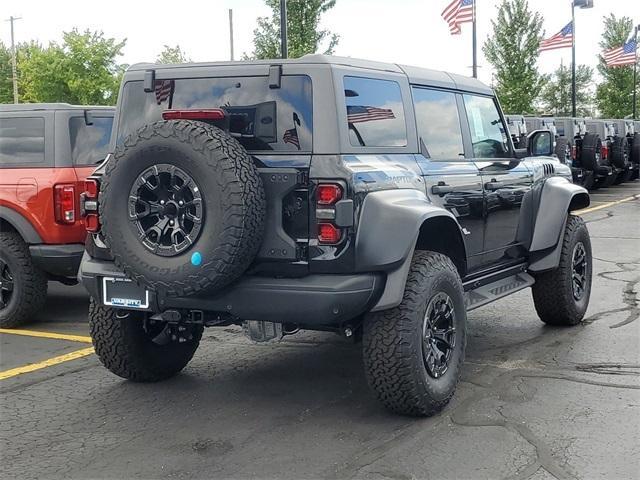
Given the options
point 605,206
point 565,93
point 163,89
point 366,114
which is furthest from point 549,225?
point 565,93

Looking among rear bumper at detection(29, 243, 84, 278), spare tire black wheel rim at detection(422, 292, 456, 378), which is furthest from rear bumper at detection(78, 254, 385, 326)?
rear bumper at detection(29, 243, 84, 278)

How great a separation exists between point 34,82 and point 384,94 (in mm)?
34517

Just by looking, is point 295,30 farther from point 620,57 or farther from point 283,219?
point 283,219

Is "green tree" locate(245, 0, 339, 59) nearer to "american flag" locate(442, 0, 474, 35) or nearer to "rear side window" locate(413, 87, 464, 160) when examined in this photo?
"american flag" locate(442, 0, 474, 35)

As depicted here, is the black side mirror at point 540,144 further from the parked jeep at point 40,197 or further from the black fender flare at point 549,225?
the parked jeep at point 40,197

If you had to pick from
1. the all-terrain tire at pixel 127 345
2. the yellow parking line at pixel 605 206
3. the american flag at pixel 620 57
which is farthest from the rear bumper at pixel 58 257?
the american flag at pixel 620 57

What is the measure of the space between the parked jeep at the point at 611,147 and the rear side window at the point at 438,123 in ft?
57.5

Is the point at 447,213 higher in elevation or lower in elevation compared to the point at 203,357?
higher

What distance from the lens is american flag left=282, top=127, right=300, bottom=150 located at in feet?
13.9

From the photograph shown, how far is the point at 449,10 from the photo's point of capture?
23172mm

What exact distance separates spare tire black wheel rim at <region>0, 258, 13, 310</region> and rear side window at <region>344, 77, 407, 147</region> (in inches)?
151

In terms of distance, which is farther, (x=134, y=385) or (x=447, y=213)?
(x=134, y=385)

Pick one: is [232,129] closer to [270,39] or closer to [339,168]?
[339,168]

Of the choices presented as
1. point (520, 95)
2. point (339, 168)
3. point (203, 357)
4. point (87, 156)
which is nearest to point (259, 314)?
point (339, 168)
